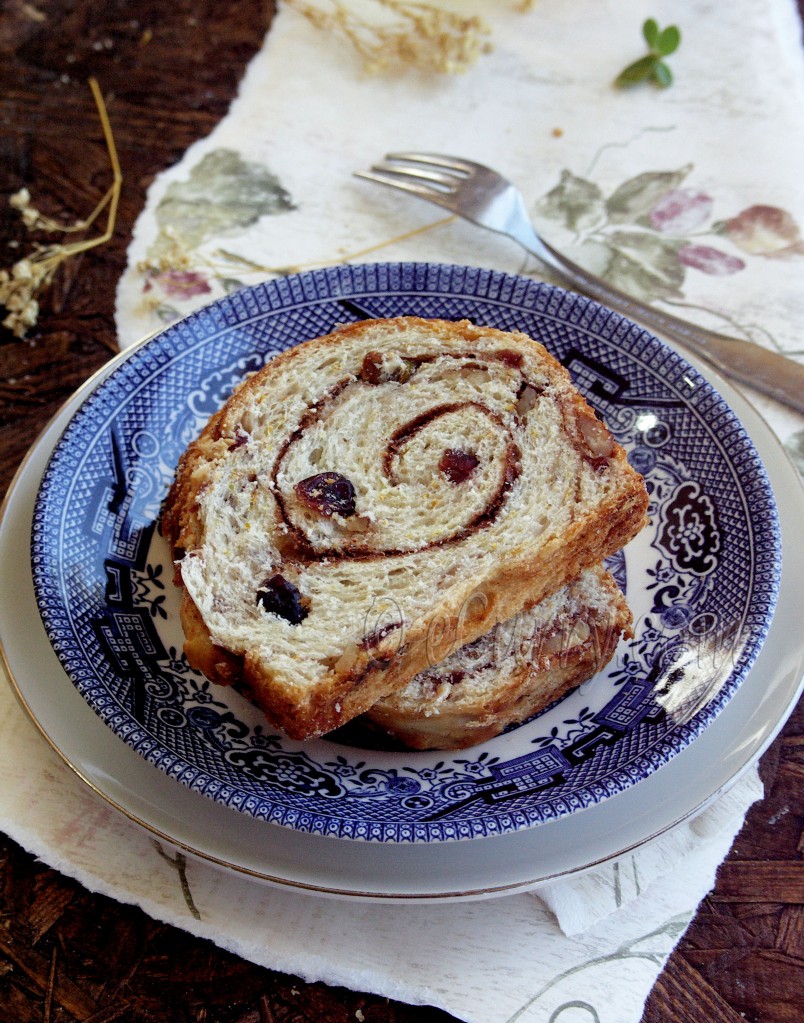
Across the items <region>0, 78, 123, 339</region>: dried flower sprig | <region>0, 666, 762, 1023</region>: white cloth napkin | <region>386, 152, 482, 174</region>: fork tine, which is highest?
<region>386, 152, 482, 174</region>: fork tine

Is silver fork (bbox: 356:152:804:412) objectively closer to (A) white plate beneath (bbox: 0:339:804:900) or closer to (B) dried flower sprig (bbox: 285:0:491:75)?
(B) dried flower sprig (bbox: 285:0:491:75)

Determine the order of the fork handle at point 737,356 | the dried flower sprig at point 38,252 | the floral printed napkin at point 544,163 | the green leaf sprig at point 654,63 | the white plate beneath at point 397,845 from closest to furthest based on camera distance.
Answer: the white plate beneath at point 397,845 < the fork handle at point 737,356 < the dried flower sprig at point 38,252 < the floral printed napkin at point 544,163 < the green leaf sprig at point 654,63

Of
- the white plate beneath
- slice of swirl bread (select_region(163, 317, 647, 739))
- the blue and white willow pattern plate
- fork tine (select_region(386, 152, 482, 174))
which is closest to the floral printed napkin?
fork tine (select_region(386, 152, 482, 174))

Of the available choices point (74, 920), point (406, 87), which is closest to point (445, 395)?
point (74, 920)

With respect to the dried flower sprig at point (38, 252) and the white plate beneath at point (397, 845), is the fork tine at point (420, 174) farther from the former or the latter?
the white plate beneath at point (397, 845)

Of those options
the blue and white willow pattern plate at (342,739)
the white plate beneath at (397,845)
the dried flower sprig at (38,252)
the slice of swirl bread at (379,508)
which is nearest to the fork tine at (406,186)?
the blue and white willow pattern plate at (342,739)

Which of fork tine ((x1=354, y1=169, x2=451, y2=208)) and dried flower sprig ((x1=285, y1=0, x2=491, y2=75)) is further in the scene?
dried flower sprig ((x1=285, y1=0, x2=491, y2=75))

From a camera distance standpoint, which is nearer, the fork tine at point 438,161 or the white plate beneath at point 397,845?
the white plate beneath at point 397,845
